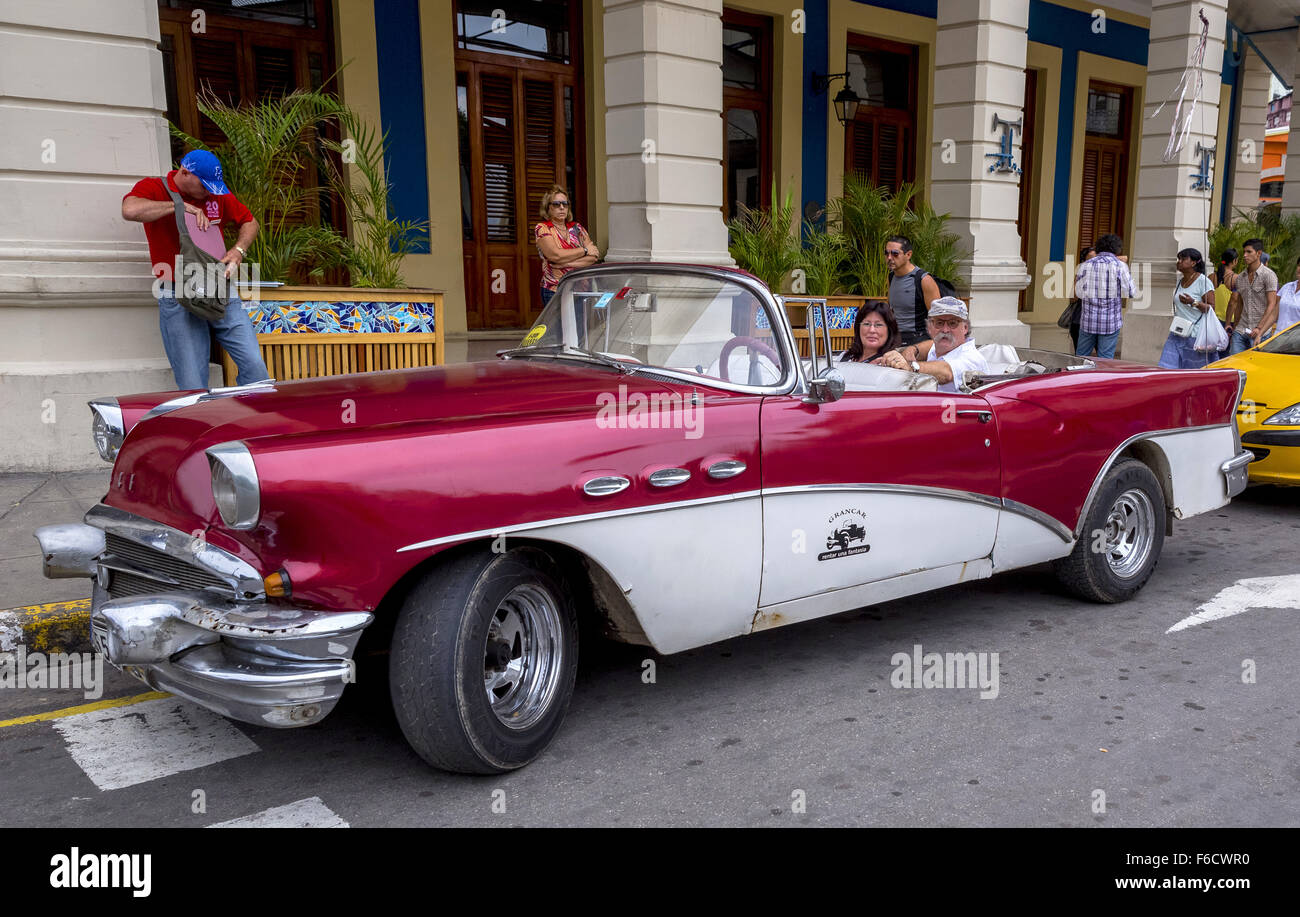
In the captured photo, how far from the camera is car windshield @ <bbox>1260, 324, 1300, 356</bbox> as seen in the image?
7996mm

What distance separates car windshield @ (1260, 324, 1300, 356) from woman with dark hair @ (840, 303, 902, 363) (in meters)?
A: 4.19

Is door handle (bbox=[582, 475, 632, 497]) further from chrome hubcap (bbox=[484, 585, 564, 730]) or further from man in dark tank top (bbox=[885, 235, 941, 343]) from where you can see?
man in dark tank top (bbox=[885, 235, 941, 343])

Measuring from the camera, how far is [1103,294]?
10602 millimetres

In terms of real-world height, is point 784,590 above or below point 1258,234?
below

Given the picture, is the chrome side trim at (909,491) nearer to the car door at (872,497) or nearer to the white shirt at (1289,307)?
the car door at (872,497)

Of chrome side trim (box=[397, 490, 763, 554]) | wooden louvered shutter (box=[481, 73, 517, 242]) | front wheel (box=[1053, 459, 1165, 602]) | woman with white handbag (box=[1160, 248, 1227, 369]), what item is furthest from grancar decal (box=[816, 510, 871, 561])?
wooden louvered shutter (box=[481, 73, 517, 242])

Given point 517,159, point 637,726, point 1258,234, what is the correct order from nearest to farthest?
point 637,726 → point 517,159 → point 1258,234

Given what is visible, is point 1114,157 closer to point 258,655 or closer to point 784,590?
point 784,590

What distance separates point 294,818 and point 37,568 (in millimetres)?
2945

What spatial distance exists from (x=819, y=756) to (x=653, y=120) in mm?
7424

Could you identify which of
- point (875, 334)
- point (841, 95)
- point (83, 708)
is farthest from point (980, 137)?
point (83, 708)

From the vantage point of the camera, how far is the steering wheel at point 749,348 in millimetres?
3932
